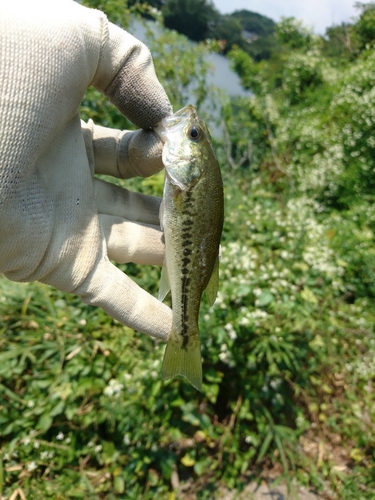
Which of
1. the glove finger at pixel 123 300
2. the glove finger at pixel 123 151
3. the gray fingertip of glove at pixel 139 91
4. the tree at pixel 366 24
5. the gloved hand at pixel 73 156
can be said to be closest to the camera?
the gloved hand at pixel 73 156

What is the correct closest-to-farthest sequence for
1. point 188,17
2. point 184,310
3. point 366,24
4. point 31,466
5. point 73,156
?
point 73,156 → point 184,310 → point 31,466 → point 366,24 → point 188,17

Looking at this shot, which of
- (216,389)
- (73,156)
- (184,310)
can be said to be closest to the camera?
(73,156)

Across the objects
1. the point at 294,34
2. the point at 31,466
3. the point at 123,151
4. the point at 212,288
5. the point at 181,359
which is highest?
the point at 294,34

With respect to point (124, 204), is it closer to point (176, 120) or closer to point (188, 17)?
point (176, 120)

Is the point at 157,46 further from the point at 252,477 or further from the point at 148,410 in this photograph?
the point at 252,477

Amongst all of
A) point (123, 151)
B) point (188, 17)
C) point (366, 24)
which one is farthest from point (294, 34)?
point (188, 17)

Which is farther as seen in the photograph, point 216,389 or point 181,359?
point 216,389

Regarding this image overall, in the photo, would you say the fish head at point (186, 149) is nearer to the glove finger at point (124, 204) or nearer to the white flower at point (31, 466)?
the glove finger at point (124, 204)

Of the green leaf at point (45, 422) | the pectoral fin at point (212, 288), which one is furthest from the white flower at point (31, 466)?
the pectoral fin at point (212, 288)
